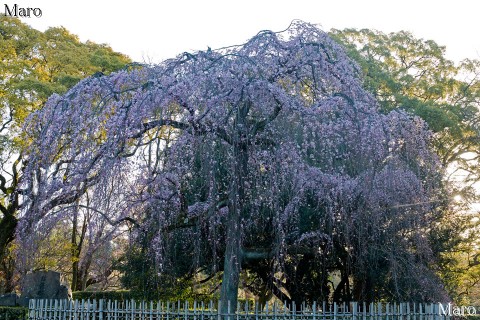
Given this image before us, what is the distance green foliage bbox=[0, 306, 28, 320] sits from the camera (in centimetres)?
1029

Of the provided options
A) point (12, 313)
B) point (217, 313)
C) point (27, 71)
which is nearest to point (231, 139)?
point (217, 313)

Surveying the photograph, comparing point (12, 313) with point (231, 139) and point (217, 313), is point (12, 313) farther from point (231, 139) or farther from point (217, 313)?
point (231, 139)

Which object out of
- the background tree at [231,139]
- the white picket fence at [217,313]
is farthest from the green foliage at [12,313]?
the background tree at [231,139]

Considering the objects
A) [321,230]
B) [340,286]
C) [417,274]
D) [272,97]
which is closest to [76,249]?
[340,286]

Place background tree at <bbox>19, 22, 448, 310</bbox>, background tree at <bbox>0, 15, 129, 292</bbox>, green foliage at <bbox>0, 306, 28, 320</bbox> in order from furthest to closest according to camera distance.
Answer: background tree at <bbox>0, 15, 129, 292</bbox> < green foliage at <bbox>0, 306, 28, 320</bbox> < background tree at <bbox>19, 22, 448, 310</bbox>

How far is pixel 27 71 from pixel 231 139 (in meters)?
10.6

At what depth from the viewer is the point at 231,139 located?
22.3 feet

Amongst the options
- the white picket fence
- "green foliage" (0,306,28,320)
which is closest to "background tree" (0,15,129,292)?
"green foliage" (0,306,28,320)

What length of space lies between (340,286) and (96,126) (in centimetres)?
705

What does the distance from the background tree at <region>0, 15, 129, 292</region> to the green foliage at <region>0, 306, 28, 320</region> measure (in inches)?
143

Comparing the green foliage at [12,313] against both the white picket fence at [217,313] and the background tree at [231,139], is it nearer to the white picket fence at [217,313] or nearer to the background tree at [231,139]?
the white picket fence at [217,313]

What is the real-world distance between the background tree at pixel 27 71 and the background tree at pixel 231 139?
24.4 feet

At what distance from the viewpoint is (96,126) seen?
6.59 m

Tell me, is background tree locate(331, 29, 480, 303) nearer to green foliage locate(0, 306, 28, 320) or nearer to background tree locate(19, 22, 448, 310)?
background tree locate(19, 22, 448, 310)
